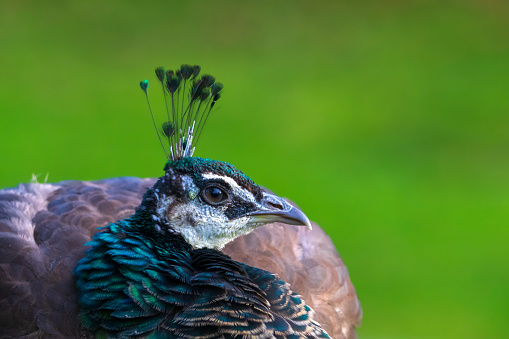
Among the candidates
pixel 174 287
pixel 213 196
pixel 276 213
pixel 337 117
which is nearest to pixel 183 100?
pixel 213 196

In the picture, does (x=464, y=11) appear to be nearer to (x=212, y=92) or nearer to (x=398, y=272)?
(x=398, y=272)

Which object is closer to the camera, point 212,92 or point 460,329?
point 212,92

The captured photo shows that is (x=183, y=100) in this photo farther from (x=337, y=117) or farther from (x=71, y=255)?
(x=337, y=117)

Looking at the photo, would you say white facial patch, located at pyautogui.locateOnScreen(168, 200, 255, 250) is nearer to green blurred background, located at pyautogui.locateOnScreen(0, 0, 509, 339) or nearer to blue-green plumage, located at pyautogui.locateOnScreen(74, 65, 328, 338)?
blue-green plumage, located at pyautogui.locateOnScreen(74, 65, 328, 338)

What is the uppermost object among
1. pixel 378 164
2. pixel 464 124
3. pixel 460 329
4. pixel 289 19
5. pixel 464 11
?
pixel 464 11

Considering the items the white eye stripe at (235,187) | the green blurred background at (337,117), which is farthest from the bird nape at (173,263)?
the green blurred background at (337,117)

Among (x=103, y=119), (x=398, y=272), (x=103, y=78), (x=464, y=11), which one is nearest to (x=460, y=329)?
(x=398, y=272)

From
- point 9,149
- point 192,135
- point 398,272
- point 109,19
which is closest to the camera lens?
point 192,135
